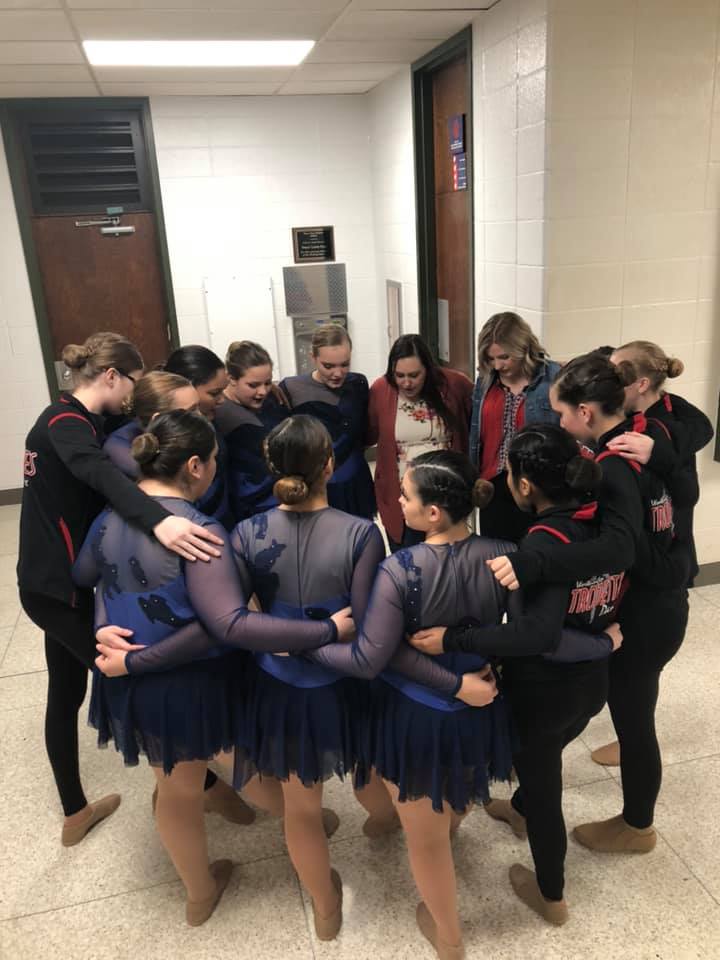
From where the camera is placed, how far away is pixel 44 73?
4.05 metres

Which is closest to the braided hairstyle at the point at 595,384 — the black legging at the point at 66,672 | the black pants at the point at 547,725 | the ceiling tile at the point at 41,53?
the black pants at the point at 547,725

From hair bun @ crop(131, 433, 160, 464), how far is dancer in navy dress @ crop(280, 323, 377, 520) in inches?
41.4

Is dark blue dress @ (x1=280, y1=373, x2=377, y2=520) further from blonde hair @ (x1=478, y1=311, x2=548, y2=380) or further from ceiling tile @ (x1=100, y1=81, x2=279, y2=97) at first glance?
ceiling tile @ (x1=100, y1=81, x2=279, y2=97)

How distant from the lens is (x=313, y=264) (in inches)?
214

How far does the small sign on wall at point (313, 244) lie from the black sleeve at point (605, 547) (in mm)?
4088

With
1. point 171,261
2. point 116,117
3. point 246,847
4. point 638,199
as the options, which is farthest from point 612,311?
point 116,117

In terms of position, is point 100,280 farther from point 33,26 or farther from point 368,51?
point 368,51

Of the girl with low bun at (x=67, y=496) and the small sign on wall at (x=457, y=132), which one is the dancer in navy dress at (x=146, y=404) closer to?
the girl with low bun at (x=67, y=496)

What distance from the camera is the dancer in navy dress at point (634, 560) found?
69.5 inches

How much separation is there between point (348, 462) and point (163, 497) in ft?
3.89

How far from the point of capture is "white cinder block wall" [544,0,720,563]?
2.90 m

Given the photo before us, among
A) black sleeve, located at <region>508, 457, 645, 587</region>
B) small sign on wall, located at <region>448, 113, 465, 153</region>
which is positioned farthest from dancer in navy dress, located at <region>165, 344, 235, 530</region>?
small sign on wall, located at <region>448, 113, 465, 153</region>

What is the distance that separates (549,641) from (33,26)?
3339 mm

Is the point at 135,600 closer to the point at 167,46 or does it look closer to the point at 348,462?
the point at 348,462
